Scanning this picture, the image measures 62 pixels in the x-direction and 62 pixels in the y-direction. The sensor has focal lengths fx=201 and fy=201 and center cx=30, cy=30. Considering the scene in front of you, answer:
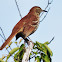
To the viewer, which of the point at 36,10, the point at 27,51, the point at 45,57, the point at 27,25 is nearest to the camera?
the point at 27,51

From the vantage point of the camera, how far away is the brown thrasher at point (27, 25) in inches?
156

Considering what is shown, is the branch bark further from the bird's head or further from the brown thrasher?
the bird's head

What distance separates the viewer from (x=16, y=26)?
4121mm

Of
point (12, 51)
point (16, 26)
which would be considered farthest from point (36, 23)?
point (12, 51)

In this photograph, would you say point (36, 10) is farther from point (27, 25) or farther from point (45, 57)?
point (45, 57)

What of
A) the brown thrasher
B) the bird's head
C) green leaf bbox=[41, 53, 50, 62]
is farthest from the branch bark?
the bird's head

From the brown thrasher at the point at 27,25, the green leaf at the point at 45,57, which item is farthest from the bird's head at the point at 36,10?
the green leaf at the point at 45,57

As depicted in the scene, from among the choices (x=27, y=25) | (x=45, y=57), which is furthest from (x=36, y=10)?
(x=45, y=57)

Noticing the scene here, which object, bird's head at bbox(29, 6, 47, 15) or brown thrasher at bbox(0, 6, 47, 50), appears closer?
brown thrasher at bbox(0, 6, 47, 50)

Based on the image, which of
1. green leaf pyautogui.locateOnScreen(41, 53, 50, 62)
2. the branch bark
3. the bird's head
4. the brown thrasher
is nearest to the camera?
the branch bark

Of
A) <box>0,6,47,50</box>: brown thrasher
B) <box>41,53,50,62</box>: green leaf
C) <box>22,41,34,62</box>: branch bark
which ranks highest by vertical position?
<box>0,6,47,50</box>: brown thrasher

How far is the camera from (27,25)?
420 centimetres

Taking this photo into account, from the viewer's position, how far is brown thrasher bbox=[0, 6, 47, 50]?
13.0 ft

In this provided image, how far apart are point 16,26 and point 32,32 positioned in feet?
1.27
